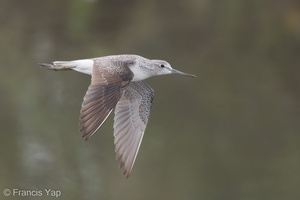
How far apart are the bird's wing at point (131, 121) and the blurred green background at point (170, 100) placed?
2460 millimetres

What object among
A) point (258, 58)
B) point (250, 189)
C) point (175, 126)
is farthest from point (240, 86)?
point (250, 189)

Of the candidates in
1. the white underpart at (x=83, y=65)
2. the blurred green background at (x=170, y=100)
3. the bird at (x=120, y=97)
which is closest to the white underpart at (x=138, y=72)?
the bird at (x=120, y=97)

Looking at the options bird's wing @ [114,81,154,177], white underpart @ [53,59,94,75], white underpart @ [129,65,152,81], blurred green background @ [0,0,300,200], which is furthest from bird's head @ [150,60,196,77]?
blurred green background @ [0,0,300,200]

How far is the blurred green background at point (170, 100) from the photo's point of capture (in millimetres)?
9891

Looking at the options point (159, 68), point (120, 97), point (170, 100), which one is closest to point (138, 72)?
point (159, 68)

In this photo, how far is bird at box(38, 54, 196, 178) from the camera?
19.2 ft

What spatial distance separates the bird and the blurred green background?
2489 millimetres

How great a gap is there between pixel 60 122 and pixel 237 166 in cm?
227

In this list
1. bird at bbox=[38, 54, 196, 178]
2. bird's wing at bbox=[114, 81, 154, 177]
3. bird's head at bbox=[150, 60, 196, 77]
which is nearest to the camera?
bird at bbox=[38, 54, 196, 178]

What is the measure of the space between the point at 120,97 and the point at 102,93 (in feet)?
0.44

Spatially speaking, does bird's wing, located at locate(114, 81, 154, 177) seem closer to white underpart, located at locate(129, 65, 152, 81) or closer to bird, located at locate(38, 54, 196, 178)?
bird, located at locate(38, 54, 196, 178)

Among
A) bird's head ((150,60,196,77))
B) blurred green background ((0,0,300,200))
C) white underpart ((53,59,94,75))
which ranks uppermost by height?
white underpart ((53,59,94,75))

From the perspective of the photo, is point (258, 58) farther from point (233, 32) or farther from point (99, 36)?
point (99, 36)

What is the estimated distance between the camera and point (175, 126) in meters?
11.0
